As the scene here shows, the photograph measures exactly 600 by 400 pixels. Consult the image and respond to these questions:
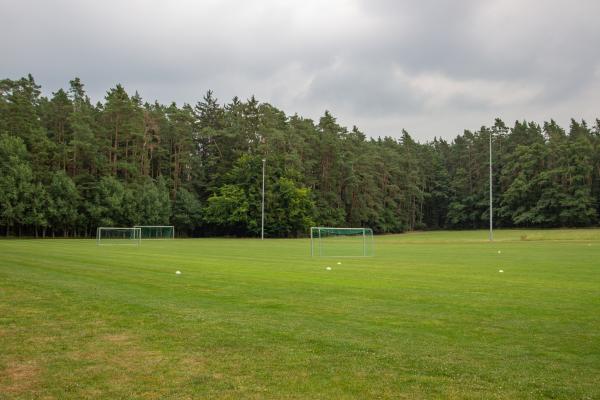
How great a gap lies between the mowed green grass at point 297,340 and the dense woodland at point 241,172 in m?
63.5

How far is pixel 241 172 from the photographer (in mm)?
92125

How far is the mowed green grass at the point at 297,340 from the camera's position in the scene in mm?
6512

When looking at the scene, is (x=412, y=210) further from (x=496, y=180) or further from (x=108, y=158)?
(x=108, y=158)

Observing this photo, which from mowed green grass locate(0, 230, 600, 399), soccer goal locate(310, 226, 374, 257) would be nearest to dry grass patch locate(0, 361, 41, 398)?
mowed green grass locate(0, 230, 600, 399)

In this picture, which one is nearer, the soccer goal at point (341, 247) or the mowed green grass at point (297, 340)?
the mowed green grass at point (297, 340)

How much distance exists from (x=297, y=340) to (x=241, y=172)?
8417 centimetres

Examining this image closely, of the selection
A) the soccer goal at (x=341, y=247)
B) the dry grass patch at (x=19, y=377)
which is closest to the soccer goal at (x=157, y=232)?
the soccer goal at (x=341, y=247)

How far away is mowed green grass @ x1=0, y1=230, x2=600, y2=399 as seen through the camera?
6512 mm

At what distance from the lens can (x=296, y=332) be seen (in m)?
9.47

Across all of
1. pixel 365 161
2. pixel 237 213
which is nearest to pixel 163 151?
pixel 237 213

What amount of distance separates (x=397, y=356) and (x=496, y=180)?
370 ft

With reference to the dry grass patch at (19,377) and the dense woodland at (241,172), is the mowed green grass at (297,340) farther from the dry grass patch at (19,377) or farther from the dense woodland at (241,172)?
the dense woodland at (241,172)

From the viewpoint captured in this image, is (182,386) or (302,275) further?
(302,275)

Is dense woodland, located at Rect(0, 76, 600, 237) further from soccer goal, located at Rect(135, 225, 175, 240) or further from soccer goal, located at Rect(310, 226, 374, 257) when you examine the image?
soccer goal, located at Rect(310, 226, 374, 257)
